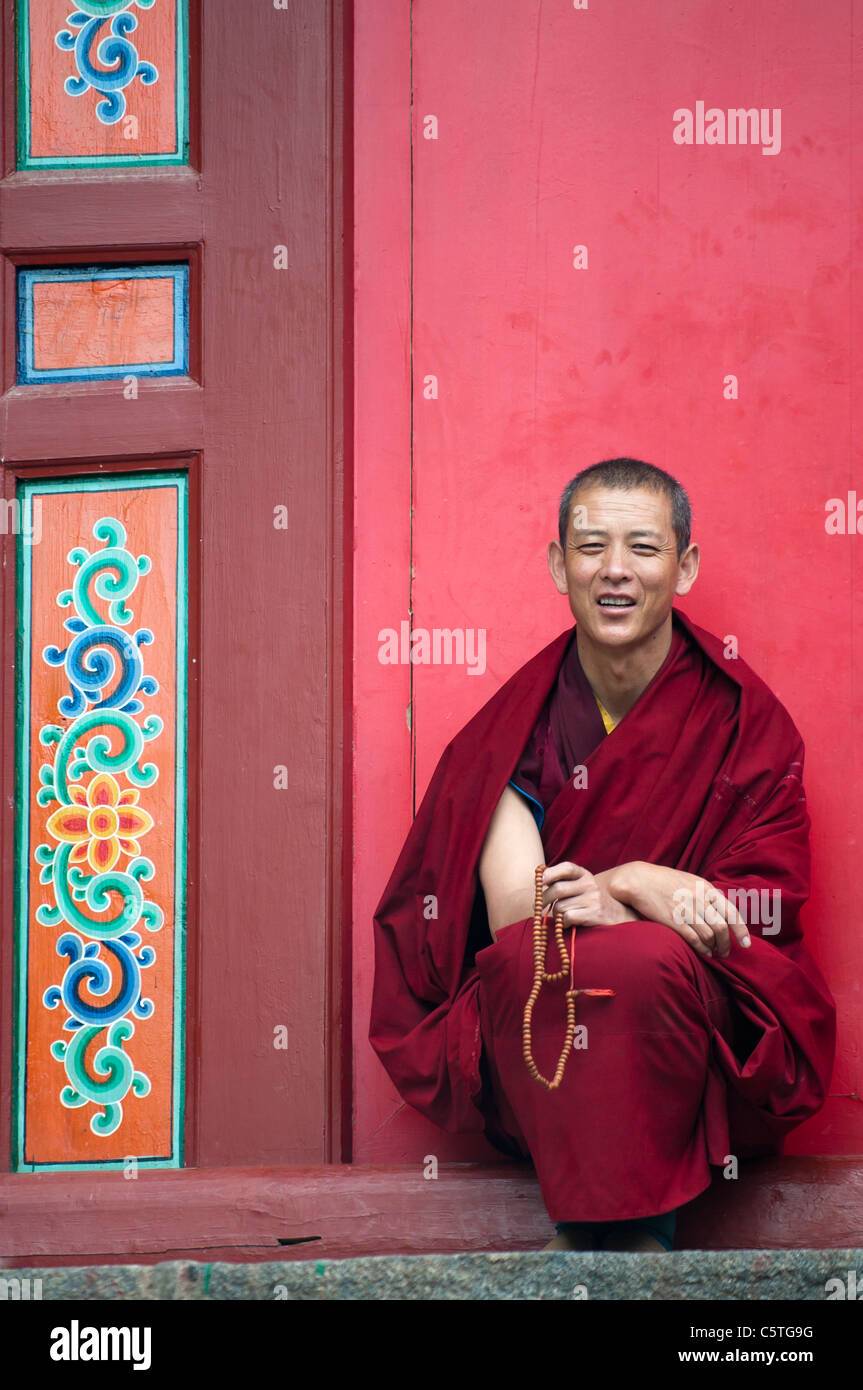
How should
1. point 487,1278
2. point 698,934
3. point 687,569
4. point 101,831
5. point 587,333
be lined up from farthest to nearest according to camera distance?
1. point 587,333
2. point 101,831
3. point 687,569
4. point 698,934
5. point 487,1278

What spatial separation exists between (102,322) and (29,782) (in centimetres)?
89

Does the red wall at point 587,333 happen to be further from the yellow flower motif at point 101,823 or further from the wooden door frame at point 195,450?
the yellow flower motif at point 101,823

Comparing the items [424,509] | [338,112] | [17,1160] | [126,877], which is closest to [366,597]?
[424,509]

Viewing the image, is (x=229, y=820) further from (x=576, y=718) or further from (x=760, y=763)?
(x=760, y=763)

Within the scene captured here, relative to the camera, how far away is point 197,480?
3139mm

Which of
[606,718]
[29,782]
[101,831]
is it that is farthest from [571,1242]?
[29,782]

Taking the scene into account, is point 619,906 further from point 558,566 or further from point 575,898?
point 558,566

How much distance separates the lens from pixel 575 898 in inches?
98.3

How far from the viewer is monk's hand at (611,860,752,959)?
2463mm

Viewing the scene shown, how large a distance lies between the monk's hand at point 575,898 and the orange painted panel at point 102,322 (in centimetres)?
133

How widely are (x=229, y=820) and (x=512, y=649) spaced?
24.1 inches

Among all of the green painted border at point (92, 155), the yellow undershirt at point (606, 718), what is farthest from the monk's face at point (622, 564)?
the green painted border at point (92, 155)

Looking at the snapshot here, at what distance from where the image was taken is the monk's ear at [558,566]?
112 inches

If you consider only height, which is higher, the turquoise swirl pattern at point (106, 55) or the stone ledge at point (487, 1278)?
the turquoise swirl pattern at point (106, 55)
